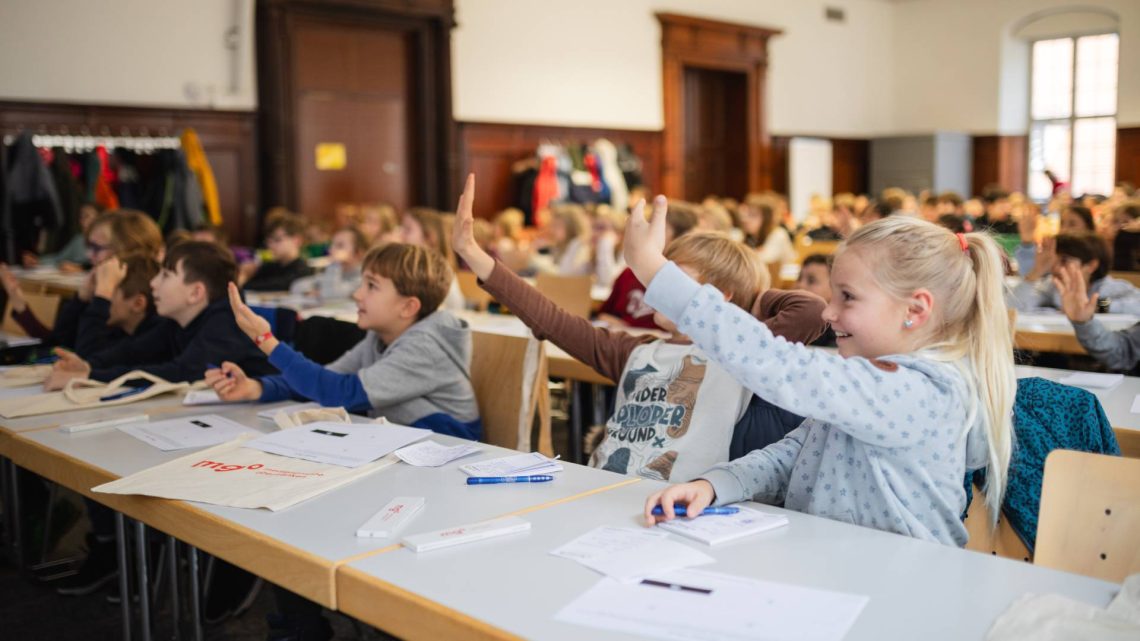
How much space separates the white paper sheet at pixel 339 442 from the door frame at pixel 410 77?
8.02m

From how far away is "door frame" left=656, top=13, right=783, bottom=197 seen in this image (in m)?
13.7

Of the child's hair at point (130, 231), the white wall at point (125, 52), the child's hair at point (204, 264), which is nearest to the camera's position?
the child's hair at point (204, 264)

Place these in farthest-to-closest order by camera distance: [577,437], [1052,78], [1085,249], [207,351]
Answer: [1052,78] → [1085,249] → [577,437] → [207,351]

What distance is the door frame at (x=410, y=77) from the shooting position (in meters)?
9.94

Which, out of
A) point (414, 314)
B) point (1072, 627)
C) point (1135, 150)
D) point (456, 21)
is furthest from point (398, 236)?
point (1135, 150)

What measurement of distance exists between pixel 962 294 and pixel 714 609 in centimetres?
80

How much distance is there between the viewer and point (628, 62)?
43.3 ft

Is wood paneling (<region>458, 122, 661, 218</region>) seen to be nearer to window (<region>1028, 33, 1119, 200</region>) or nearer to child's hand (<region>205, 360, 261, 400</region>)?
window (<region>1028, 33, 1119, 200</region>)

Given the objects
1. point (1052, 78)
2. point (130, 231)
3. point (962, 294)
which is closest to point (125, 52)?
point (130, 231)

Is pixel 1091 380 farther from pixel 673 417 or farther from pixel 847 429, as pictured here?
pixel 847 429

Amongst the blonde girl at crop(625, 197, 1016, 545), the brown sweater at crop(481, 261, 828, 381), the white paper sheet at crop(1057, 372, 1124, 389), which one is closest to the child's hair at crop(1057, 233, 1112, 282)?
the white paper sheet at crop(1057, 372, 1124, 389)

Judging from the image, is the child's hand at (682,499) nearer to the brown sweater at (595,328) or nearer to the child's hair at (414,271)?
the brown sweater at (595,328)

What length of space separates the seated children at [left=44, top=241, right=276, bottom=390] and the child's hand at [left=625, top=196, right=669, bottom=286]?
205 centimetres

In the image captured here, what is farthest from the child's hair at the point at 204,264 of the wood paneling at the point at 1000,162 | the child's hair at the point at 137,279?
the wood paneling at the point at 1000,162
